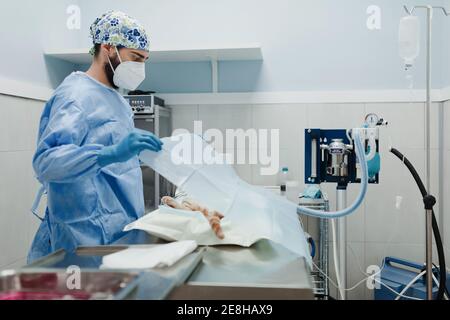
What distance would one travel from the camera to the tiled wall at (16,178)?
2051mm

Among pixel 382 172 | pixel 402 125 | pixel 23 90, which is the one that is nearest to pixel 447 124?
pixel 402 125

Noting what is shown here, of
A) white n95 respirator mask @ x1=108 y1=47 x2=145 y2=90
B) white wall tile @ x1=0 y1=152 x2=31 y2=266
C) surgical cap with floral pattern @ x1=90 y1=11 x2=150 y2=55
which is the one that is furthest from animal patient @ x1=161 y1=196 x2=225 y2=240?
white wall tile @ x1=0 y1=152 x2=31 y2=266

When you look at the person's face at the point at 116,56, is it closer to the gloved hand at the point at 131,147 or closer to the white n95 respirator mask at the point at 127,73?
the white n95 respirator mask at the point at 127,73

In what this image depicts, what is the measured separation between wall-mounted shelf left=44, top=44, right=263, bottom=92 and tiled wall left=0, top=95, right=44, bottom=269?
409 mm

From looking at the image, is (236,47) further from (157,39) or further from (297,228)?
(297,228)

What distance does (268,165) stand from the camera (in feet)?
8.86

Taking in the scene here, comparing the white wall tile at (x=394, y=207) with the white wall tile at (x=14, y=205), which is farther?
the white wall tile at (x=394, y=207)

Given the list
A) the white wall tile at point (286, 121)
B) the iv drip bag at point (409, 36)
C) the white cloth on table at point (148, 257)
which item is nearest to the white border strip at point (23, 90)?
the white wall tile at point (286, 121)

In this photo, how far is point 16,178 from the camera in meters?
2.16

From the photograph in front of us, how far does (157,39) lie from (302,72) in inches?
40.6

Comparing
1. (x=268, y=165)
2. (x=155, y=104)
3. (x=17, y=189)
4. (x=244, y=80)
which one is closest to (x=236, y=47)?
(x=244, y=80)

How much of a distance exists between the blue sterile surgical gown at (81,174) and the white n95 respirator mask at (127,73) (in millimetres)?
81

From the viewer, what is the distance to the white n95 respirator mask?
1.46 metres

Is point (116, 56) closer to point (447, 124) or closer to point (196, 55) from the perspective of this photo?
point (196, 55)
